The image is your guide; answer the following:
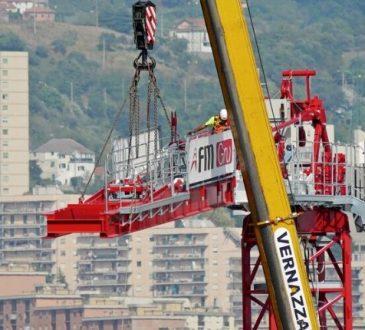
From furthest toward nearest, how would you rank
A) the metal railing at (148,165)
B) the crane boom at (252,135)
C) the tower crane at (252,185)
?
1. the metal railing at (148,165)
2. the tower crane at (252,185)
3. the crane boom at (252,135)

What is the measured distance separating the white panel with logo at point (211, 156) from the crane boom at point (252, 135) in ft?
15.0

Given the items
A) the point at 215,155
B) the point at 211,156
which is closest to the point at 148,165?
the point at 211,156

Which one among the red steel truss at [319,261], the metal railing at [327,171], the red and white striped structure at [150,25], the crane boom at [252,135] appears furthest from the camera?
the red steel truss at [319,261]

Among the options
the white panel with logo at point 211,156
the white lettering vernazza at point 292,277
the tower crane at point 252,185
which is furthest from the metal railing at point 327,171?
the white lettering vernazza at point 292,277

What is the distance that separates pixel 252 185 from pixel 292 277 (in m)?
2.15

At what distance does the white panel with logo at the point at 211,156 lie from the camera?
1784 inches

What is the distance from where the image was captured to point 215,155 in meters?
45.6

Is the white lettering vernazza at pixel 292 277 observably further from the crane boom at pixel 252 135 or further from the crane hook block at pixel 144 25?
the crane hook block at pixel 144 25

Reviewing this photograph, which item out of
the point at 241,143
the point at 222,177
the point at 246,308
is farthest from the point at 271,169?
the point at 246,308

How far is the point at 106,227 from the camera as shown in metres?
46.6

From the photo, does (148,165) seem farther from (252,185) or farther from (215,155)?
(252,185)

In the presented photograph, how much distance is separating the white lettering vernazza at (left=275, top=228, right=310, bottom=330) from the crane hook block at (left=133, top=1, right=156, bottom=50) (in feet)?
21.3

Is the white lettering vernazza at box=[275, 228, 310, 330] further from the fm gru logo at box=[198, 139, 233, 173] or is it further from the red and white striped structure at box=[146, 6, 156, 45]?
the red and white striped structure at box=[146, 6, 156, 45]

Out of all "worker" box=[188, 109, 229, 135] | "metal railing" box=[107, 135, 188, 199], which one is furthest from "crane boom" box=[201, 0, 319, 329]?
"metal railing" box=[107, 135, 188, 199]
